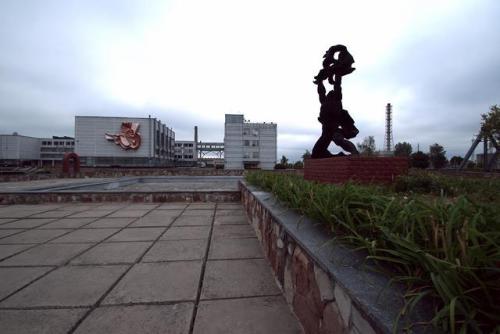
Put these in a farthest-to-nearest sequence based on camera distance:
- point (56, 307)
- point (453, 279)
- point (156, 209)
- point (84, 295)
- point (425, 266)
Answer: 1. point (156, 209)
2. point (84, 295)
3. point (56, 307)
4. point (425, 266)
5. point (453, 279)

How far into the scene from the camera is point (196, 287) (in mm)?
2689

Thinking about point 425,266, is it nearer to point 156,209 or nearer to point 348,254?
point 348,254

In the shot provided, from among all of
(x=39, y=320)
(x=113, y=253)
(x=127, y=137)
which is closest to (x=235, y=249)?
(x=113, y=253)

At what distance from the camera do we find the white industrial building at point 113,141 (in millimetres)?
57938

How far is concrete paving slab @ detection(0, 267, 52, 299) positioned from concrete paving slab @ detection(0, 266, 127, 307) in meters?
0.11

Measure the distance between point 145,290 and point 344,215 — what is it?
1.95 metres

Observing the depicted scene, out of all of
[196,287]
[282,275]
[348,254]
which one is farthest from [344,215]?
[196,287]

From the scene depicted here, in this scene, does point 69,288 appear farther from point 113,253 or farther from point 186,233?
point 186,233

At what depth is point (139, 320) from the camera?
2143mm

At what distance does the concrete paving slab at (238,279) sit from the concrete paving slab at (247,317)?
129 millimetres

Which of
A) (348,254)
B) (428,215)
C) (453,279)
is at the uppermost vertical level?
(428,215)

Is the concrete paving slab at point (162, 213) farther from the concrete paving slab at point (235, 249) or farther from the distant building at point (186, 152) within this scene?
the distant building at point (186, 152)

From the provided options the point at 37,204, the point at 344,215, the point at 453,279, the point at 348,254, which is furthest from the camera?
the point at 37,204

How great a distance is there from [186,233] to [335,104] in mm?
5758
